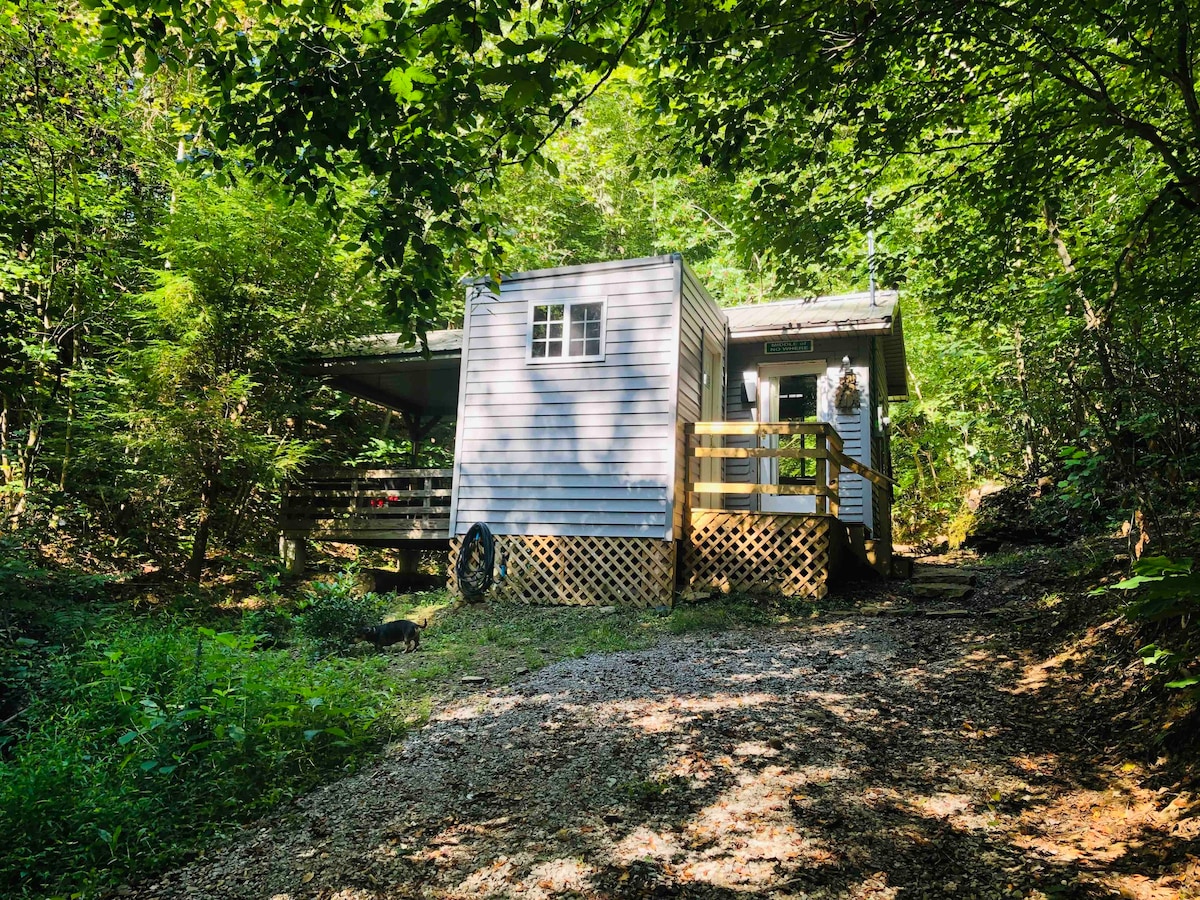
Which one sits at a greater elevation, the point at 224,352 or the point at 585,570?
the point at 224,352

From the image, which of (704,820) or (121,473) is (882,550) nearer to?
(704,820)

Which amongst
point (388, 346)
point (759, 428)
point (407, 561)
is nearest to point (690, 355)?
point (759, 428)

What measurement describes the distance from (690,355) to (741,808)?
7.17 m

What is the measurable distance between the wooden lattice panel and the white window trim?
2547 millimetres

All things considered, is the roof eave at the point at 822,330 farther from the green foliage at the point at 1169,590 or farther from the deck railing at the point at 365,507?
the green foliage at the point at 1169,590

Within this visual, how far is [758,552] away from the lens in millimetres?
8789

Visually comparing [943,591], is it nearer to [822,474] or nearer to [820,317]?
[822,474]

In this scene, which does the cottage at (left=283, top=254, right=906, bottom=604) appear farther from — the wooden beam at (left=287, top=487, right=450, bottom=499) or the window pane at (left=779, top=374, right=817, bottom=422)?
the window pane at (left=779, top=374, right=817, bottom=422)

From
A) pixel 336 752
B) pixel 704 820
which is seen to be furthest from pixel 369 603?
pixel 704 820

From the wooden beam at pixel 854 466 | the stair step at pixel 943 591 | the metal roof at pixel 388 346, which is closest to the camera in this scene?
the stair step at pixel 943 591

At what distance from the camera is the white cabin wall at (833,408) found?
10812mm

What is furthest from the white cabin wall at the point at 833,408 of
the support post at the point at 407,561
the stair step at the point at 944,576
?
the support post at the point at 407,561

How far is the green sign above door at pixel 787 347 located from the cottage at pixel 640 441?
2cm

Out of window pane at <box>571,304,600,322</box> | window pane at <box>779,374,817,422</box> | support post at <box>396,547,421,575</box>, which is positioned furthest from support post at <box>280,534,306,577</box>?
window pane at <box>779,374,817,422</box>
